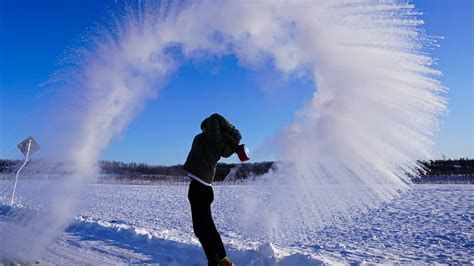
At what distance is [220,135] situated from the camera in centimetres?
454

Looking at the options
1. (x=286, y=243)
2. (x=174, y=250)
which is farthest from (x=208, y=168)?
(x=286, y=243)

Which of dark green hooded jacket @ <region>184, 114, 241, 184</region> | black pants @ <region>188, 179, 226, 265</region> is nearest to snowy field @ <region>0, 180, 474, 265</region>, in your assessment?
black pants @ <region>188, 179, 226, 265</region>

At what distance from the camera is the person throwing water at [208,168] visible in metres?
4.30

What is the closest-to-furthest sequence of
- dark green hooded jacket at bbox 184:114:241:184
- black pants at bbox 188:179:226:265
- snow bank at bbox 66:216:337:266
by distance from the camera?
1. black pants at bbox 188:179:226:265
2. dark green hooded jacket at bbox 184:114:241:184
3. snow bank at bbox 66:216:337:266

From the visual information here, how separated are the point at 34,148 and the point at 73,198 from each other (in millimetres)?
3166

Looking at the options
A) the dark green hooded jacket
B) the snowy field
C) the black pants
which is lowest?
the snowy field

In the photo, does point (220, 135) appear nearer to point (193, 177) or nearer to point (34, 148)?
point (193, 177)

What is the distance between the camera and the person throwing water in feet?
14.1

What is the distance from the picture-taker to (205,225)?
4.31 meters

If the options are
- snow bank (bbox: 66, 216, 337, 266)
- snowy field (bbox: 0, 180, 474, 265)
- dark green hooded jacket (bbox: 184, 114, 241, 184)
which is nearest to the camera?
dark green hooded jacket (bbox: 184, 114, 241, 184)

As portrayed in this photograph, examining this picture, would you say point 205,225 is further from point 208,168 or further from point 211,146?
point 211,146

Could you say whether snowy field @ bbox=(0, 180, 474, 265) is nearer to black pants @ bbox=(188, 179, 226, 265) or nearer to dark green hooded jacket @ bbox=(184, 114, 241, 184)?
black pants @ bbox=(188, 179, 226, 265)

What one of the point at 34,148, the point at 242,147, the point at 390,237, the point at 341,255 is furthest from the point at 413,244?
the point at 34,148

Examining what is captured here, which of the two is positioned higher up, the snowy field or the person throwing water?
the person throwing water
